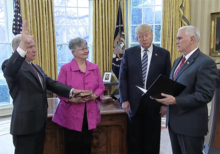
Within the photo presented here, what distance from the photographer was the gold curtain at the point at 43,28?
13.9 feet

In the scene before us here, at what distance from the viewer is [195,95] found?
1.46m

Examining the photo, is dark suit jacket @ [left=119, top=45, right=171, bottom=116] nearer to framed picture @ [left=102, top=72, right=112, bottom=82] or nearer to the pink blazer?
the pink blazer

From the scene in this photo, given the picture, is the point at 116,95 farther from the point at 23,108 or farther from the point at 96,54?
the point at 96,54

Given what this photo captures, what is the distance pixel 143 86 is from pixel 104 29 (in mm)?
3061

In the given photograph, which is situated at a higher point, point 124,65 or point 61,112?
point 124,65

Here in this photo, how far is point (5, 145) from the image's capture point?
3.07 m

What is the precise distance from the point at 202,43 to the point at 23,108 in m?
4.54

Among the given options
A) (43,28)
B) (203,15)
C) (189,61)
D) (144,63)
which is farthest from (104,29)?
(189,61)

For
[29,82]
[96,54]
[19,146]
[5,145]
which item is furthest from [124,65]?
[96,54]

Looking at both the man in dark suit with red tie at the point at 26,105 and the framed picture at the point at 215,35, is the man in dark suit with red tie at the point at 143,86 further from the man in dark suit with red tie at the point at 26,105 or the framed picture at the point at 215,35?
the framed picture at the point at 215,35

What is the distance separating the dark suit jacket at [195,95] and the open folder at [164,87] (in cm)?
6

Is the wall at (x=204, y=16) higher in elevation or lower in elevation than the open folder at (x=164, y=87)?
higher

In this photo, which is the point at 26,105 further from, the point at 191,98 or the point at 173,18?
the point at 173,18

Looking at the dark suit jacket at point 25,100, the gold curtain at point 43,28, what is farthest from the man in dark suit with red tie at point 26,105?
the gold curtain at point 43,28
